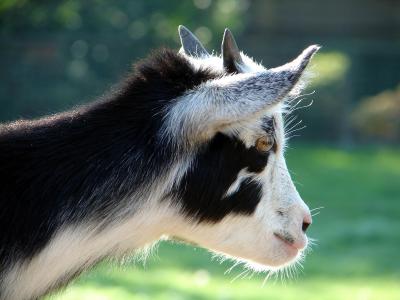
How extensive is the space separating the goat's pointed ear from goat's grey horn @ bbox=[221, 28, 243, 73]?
0.24 m

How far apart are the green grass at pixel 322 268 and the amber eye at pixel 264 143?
2.27 feet

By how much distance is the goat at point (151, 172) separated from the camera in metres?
3.21

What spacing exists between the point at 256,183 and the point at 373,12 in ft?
68.7

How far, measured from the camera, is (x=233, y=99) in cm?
320

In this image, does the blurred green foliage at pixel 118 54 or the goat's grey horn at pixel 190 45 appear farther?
the blurred green foliage at pixel 118 54

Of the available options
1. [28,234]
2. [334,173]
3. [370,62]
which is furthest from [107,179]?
[370,62]

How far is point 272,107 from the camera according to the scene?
10.6 feet

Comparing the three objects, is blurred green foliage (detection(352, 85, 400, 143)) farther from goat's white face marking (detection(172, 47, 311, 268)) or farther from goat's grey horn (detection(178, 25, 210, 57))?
goat's white face marking (detection(172, 47, 311, 268))

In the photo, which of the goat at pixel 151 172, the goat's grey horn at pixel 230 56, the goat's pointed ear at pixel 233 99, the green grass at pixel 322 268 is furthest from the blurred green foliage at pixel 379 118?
the goat's pointed ear at pixel 233 99

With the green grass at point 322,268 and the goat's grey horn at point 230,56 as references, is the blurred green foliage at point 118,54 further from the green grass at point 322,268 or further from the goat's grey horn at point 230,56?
the goat's grey horn at point 230,56

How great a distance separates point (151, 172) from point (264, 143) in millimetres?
460

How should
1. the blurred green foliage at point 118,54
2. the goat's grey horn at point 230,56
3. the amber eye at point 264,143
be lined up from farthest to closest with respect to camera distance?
the blurred green foliage at point 118,54 → the goat's grey horn at point 230,56 → the amber eye at point 264,143

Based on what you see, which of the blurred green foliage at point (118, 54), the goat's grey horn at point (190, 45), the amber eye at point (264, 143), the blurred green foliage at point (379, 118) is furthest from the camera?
the blurred green foliage at point (379, 118)

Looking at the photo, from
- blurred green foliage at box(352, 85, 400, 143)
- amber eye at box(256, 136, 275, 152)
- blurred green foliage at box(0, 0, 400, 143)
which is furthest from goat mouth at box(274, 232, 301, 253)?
blurred green foliage at box(352, 85, 400, 143)
